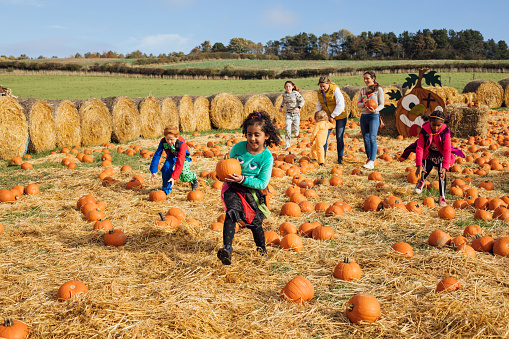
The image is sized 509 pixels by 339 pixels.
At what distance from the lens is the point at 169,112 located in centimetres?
1581

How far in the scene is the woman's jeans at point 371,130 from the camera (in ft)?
29.7

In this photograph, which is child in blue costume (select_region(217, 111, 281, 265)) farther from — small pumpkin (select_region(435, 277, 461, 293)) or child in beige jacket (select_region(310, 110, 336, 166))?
child in beige jacket (select_region(310, 110, 336, 166))

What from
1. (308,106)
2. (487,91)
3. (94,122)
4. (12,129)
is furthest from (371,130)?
(487,91)

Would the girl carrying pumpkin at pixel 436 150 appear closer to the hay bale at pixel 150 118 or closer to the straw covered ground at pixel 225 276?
the straw covered ground at pixel 225 276

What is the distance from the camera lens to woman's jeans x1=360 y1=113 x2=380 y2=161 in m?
9.04

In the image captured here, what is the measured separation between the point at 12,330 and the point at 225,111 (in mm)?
15506

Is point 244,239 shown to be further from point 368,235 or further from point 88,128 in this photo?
point 88,128

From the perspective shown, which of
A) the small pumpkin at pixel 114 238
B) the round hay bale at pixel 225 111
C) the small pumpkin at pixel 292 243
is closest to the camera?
the small pumpkin at pixel 292 243

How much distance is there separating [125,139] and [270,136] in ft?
36.5

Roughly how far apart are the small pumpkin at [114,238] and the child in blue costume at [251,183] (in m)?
1.57

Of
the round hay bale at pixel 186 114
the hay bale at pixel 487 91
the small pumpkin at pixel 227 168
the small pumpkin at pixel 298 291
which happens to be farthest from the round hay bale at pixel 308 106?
the small pumpkin at pixel 298 291

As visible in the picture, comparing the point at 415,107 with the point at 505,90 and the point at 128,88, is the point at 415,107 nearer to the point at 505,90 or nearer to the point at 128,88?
the point at 505,90

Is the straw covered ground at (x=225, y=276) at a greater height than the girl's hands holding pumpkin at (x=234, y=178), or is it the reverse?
the girl's hands holding pumpkin at (x=234, y=178)

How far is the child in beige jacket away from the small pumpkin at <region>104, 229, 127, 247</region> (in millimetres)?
5691
